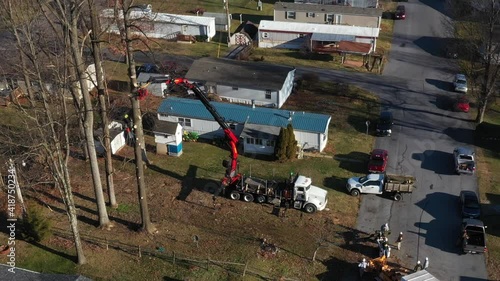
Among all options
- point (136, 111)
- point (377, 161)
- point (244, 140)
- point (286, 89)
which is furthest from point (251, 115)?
point (136, 111)

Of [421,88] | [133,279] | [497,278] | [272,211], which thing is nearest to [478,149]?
[421,88]

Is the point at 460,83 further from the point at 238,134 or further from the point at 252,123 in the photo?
the point at 238,134

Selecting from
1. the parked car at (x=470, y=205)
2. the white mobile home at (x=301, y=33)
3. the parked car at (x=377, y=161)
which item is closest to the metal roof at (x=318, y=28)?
the white mobile home at (x=301, y=33)

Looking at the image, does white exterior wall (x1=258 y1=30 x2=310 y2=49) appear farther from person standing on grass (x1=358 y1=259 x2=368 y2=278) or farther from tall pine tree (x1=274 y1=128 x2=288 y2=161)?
person standing on grass (x1=358 y1=259 x2=368 y2=278)

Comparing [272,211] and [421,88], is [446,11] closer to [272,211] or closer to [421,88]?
[421,88]

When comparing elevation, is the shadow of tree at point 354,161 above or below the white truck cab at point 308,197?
below

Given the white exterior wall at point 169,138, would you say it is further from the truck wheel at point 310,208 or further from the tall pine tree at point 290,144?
the truck wheel at point 310,208

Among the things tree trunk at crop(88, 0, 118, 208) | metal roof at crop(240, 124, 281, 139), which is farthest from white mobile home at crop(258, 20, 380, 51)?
tree trunk at crop(88, 0, 118, 208)
